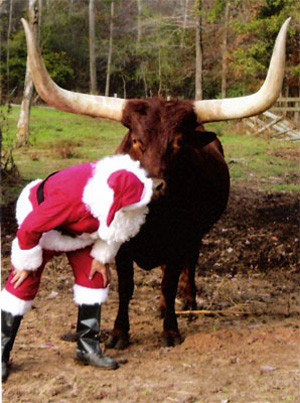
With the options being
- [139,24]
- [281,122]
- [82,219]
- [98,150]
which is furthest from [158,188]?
[98,150]

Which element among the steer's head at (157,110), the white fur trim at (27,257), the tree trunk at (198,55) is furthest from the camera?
the tree trunk at (198,55)

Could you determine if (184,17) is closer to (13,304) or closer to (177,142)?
(177,142)

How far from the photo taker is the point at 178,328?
4.61m

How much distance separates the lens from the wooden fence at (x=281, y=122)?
7301 millimetres

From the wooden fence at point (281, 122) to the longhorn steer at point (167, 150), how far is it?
2.72 m

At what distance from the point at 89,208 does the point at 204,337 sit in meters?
1.47

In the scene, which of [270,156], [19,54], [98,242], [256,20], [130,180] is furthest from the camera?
[270,156]

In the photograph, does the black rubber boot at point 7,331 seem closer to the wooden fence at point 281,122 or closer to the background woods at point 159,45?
the background woods at point 159,45

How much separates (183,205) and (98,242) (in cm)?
106

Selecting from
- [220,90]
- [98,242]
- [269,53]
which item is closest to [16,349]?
[98,242]

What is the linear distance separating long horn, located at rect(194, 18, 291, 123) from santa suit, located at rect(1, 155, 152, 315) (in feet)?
3.69

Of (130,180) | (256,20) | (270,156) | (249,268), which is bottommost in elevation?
(249,268)

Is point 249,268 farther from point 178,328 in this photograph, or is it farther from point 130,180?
point 130,180

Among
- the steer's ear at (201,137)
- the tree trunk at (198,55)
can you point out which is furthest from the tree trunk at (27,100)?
the steer's ear at (201,137)
